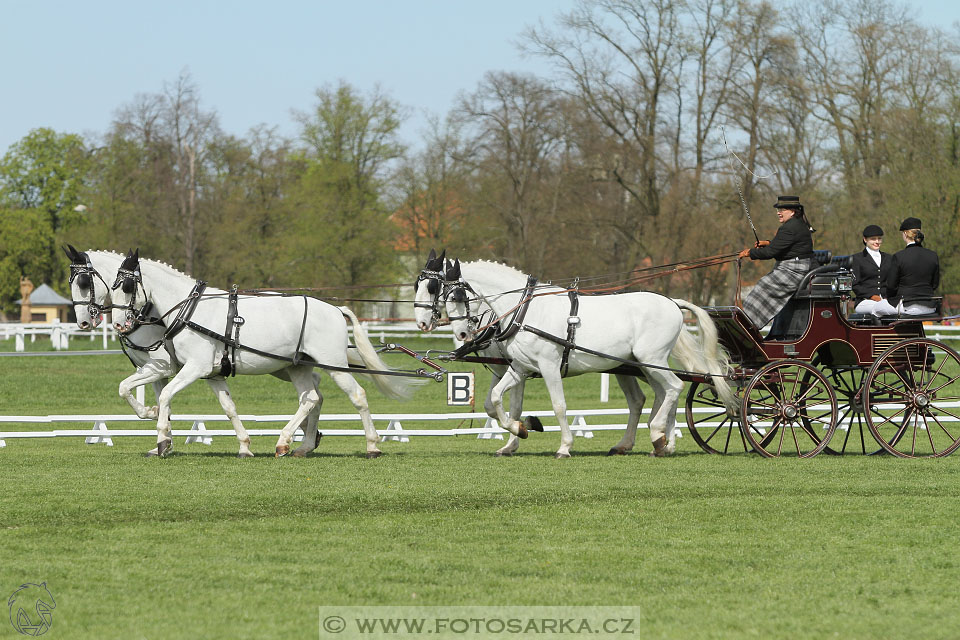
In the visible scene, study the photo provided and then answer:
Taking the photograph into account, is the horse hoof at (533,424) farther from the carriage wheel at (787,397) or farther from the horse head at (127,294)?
the horse head at (127,294)

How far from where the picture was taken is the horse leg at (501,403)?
40.7 feet

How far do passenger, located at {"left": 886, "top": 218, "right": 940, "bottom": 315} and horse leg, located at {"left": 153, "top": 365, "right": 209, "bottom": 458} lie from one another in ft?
23.0

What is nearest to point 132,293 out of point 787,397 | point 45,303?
point 787,397

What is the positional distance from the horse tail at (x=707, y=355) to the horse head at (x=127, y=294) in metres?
5.59

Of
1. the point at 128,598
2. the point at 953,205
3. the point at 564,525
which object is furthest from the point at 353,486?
the point at 953,205

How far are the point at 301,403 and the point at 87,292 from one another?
2.42 m

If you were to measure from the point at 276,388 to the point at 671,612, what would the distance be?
2055cm

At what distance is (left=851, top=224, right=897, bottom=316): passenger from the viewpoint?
12.6m

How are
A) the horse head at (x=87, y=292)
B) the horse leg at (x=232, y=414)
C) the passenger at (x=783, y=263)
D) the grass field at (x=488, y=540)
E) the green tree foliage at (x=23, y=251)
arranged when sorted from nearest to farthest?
the grass field at (x=488, y=540) → the horse head at (x=87, y=292) → the passenger at (x=783, y=263) → the horse leg at (x=232, y=414) → the green tree foliage at (x=23, y=251)

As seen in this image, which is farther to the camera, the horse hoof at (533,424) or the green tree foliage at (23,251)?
the green tree foliage at (23,251)

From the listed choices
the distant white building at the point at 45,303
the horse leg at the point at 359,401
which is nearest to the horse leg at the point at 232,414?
the horse leg at the point at 359,401

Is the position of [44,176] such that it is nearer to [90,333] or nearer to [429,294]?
[90,333]

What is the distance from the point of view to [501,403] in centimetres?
1235

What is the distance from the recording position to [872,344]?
12.4 m
